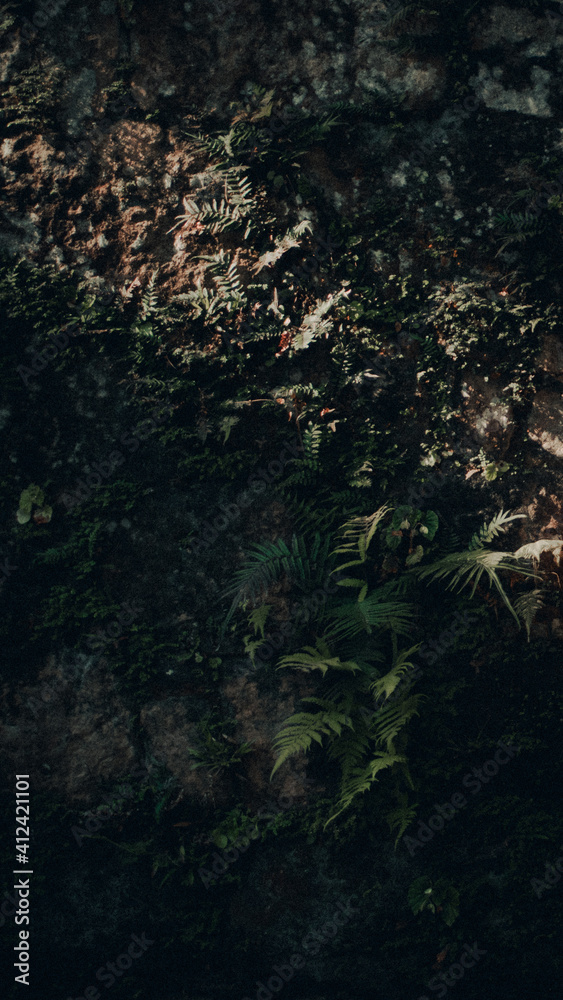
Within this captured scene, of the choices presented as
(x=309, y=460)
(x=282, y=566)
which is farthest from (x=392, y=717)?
(x=309, y=460)

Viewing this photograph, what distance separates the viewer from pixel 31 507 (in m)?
4.21

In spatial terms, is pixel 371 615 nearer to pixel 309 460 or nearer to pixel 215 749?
pixel 309 460

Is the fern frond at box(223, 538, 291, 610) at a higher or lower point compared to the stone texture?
lower

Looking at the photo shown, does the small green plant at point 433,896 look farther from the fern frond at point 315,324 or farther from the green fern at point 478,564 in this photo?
the fern frond at point 315,324

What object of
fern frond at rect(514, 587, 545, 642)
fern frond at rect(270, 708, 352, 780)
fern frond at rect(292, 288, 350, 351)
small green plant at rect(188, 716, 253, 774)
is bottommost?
small green plant at rect(188, 716, 253, 774)

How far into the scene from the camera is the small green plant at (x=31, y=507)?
13.8ft

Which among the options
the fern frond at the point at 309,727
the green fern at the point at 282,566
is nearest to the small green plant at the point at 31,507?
the green fern at the point at 282,566

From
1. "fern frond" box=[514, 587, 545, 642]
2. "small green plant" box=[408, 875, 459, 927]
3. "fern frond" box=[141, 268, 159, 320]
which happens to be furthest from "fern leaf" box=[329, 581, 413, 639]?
"fern frond" box=[141, 268, 159, 320]

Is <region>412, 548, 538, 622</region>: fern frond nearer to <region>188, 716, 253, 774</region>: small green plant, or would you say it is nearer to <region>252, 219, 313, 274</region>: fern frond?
<region>188, 716, 253, 774</region>: small green plant

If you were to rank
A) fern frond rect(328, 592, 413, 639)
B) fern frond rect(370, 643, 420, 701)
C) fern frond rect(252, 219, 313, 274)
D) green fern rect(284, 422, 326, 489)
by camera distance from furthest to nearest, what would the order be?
fern frond rect(252, 219, 313, 274), green fern rect(284, 422, 326, 489), fern frond rect(328, 592, 413, 639), fern frond rect(370, 643, 420, 701)

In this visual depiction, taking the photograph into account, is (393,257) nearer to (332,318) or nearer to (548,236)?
(332,318)

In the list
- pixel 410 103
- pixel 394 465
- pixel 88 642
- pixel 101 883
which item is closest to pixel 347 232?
pixel 410 103

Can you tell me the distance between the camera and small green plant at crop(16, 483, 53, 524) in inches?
165

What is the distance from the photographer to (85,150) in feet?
14.4
